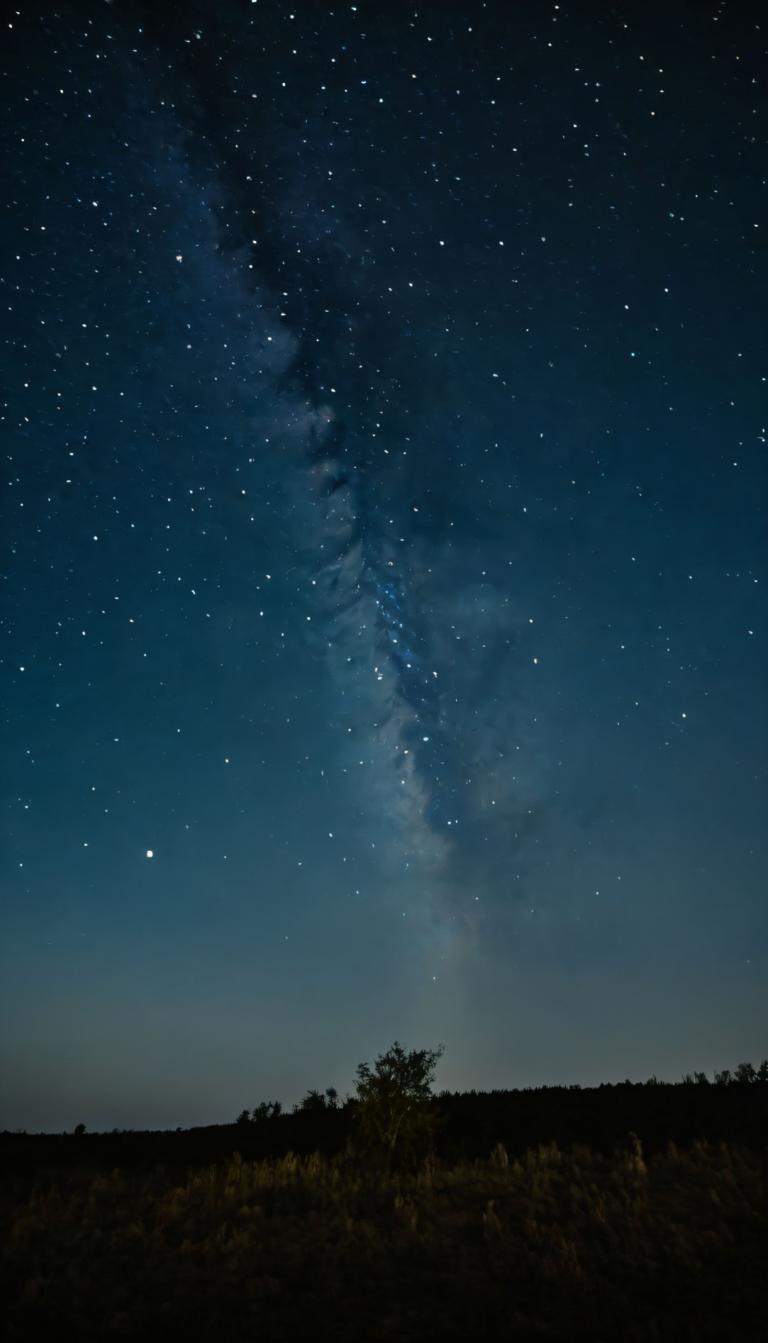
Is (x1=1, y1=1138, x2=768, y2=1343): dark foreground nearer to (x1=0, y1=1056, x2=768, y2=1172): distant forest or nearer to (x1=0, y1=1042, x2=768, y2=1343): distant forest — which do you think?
(x1=0, y1=1042, x2=768, y2=1343): distant forest

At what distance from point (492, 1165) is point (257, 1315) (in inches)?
260

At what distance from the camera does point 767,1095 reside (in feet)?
67.9

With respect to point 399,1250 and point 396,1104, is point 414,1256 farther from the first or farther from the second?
point 396,1104

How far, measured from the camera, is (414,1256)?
27.7 feet

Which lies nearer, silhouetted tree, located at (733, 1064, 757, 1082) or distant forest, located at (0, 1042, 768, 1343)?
distant forest, located at (0, 1042, 768, 1343)

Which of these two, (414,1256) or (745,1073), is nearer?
(414,1256)

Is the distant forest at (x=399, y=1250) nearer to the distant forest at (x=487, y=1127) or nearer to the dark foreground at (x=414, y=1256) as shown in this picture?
the dark foreground at (x=414, y=1256)

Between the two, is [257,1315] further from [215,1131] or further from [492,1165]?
[215,1131]

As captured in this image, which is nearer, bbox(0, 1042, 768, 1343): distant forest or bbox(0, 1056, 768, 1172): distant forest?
bbox(0, 1042, 768, 1343): distant forest

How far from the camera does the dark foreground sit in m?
6.68

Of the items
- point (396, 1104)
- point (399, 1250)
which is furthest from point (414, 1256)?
point (396, 1104)

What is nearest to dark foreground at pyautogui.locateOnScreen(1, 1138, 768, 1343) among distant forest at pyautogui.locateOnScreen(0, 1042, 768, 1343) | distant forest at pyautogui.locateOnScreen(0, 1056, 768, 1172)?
distant forest at pyautogui.locateOnScreen(0, 1042, 768, 1343)

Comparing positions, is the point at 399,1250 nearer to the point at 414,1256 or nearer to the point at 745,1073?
the point at 414,1256

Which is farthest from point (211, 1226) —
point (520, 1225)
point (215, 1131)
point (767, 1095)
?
point (215, 1131)
